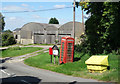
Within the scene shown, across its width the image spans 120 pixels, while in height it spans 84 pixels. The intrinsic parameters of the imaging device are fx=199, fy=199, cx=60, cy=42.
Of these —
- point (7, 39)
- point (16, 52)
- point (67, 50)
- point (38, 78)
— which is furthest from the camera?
point (7, 39)

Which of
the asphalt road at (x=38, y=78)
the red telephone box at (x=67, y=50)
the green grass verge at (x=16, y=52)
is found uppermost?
the red telephone box at (x=67, y=50)

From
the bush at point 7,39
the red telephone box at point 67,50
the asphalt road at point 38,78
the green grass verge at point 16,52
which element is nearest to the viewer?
the asphalt road at point 38,78

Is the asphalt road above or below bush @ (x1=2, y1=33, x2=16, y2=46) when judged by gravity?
below

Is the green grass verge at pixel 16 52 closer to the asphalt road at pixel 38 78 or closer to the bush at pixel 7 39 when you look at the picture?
the bush at pixel 7 39

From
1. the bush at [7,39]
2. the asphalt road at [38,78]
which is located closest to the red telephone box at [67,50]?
the asphalt road at [38,78]

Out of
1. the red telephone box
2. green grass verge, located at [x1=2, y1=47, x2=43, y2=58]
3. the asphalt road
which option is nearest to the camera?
the asphalt road

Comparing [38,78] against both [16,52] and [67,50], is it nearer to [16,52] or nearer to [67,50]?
[67,50]

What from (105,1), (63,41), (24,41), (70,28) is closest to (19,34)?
(24,41)

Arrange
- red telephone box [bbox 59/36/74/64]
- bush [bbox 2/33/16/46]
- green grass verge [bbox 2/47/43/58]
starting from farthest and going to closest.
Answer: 1. bush [bbox 2/33/16/46]
2. green grass verge [bbox 2/47/43/58]
3. red telephone box [bbox 59/36/74/64]

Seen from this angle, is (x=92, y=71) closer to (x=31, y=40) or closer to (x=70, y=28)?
(x=70, y=28)

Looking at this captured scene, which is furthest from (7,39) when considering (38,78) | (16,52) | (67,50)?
(38,78)

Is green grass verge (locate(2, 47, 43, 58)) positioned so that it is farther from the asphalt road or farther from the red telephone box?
the asphalt road

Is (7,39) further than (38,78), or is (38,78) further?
(7,39)

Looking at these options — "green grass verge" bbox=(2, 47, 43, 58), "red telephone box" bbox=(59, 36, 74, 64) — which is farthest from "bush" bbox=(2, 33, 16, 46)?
"red telephone box" bbox=(59, 36, 74, 64)
